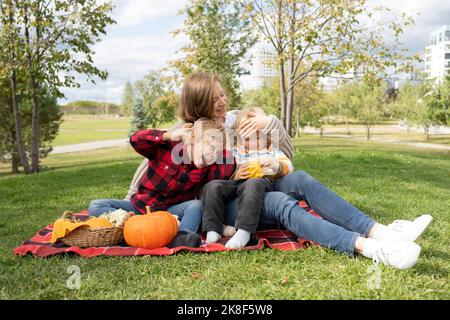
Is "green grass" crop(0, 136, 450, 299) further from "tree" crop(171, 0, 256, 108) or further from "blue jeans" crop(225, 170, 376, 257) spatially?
"tree" crop(171, 0, 256, 108)

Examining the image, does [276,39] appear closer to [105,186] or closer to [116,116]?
[105,186]

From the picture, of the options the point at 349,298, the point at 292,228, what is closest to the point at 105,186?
the point at 292,228

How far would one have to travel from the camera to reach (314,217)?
10.6 ft

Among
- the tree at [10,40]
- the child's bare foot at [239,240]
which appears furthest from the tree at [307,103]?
the child's bare foot at [239,240]

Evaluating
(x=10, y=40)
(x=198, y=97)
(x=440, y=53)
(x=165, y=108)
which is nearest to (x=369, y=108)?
(x=165, y=108)

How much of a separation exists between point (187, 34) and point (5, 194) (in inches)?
577

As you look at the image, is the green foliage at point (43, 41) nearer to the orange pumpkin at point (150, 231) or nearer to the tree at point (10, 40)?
the tree at point (10, 40)

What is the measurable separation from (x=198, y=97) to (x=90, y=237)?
1.38 metres

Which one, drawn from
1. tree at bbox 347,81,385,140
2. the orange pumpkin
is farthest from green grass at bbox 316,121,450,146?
the orange pumpkin

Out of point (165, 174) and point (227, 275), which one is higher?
point (165, 174)

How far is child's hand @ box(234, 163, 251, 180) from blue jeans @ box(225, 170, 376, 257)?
23 centimetres

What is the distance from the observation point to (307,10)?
12.8m

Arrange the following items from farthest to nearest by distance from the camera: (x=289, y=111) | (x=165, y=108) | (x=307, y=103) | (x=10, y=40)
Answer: (x=307, y=103) → (x=165, y=108) → (x=289, y=111) → (x=10, y=40)

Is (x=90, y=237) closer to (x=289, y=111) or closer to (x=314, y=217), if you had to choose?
(x=314, y=217)
